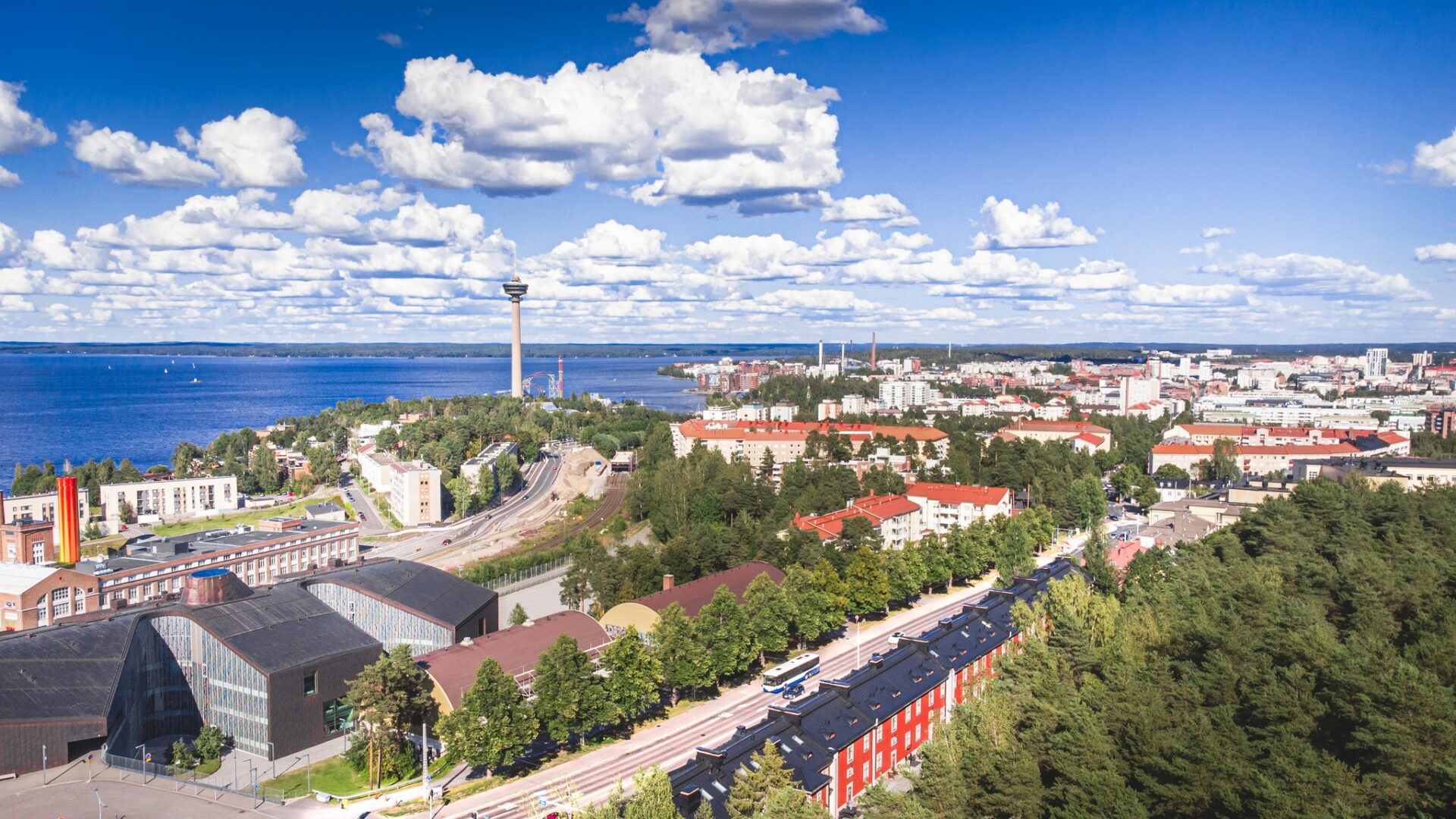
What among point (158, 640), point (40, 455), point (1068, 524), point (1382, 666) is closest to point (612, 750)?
point (158, 640)

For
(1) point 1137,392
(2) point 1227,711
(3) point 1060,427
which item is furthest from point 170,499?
(1) point 1137,392

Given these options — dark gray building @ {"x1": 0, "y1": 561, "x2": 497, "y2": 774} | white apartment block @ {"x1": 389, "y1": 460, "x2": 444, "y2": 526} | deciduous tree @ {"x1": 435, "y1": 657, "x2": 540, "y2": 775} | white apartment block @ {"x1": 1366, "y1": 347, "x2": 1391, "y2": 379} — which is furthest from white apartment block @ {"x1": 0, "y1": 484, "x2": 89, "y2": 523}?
white apartment block @ {"x1": 1366, "y1": 347, "x2": 1391, "y2": 379}

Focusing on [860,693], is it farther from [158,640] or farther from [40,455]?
[40,455]

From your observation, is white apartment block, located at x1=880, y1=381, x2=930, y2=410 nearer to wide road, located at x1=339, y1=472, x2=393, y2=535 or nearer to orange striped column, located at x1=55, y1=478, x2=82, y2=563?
wide road, located at x1=339, y1=472, x2=393, y2=535

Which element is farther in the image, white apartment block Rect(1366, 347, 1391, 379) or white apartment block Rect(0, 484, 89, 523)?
white apartment block Rect(1366, 347, 1391, 379)

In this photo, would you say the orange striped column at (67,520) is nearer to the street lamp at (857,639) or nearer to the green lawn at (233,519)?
the green lawn at (233,519)

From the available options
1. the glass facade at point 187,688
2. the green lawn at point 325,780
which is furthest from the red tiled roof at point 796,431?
Answer: the green lawn at point 325,780
